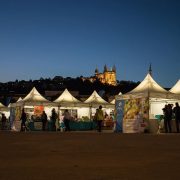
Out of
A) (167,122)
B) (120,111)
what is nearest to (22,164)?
(167,122)

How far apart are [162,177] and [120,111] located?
2348 cm

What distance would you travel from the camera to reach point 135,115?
26938 millimetres

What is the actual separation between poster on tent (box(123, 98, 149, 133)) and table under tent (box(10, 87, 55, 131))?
10.7 meters

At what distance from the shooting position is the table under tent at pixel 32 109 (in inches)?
1433

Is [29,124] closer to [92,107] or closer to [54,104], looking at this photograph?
[54,104]

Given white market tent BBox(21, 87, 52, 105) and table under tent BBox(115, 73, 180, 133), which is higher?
white market tent BBox(21, 87, 52, 105)

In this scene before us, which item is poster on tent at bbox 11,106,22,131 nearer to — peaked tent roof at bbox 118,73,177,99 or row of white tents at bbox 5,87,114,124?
row of white tents at bbox 5,87,114,124

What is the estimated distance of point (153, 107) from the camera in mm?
27797

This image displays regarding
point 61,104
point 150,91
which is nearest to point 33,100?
point 61,104

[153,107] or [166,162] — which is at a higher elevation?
[153,107]

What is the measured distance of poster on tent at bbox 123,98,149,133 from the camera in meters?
26.3

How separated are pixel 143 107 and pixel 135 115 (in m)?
0.75

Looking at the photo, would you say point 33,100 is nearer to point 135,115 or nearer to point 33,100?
point 33,100

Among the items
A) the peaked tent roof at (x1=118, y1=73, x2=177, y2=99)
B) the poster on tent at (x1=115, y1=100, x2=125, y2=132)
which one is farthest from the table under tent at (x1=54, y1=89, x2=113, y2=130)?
the peaked tent roof at (x1=118, y1=73, x2=177, y2=99)
